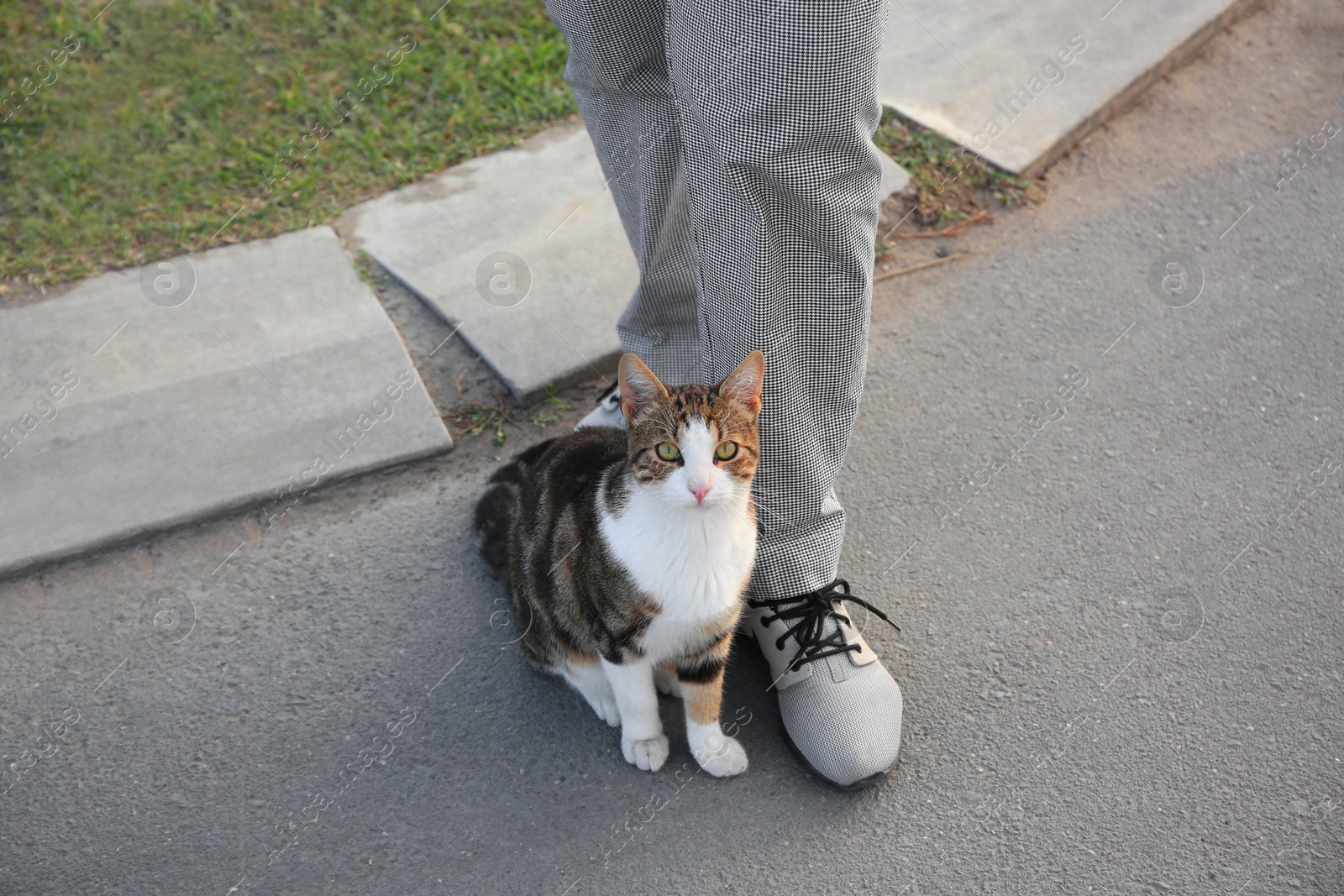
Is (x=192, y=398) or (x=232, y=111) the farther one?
(x=232, y=111)

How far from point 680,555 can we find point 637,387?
335 mm

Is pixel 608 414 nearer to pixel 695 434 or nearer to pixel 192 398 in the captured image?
pixel 695 434

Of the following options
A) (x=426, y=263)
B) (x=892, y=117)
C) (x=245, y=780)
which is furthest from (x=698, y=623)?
(x=892, y=117)

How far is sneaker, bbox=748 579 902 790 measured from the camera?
2.12 m

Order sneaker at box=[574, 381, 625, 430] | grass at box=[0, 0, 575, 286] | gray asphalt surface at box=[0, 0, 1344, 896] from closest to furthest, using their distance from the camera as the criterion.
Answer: gray asphalt surface at box=[0, 0, 1344, 896] → sneaker at box=[574, 381, 625, 430] → grass at box=[0, 0, 575, 286]

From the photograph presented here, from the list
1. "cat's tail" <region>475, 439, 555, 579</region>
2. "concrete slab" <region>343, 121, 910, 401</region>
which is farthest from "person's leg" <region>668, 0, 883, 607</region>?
"concrete slab" <region>343, 121, 910, 401</region>

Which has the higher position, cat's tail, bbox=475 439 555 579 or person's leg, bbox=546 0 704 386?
person's leg, bbox=546 0 704 386

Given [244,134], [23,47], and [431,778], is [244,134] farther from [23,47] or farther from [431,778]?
[431,778]

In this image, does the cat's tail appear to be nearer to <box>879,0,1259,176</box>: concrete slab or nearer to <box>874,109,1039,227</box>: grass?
<box>874,109,1039,227</box>: grass

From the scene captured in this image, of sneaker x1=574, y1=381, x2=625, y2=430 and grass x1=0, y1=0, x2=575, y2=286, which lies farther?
grass x1=0, y1=0, x2=575, y2=286

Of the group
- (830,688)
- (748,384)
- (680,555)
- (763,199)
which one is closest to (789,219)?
(763,199)

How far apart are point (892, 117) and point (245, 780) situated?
3.14 metres

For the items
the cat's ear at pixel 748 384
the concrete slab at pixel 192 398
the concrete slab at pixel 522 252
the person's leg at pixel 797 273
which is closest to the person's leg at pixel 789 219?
the person's leg at pixel 797 273

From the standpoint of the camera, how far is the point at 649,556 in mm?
1927
